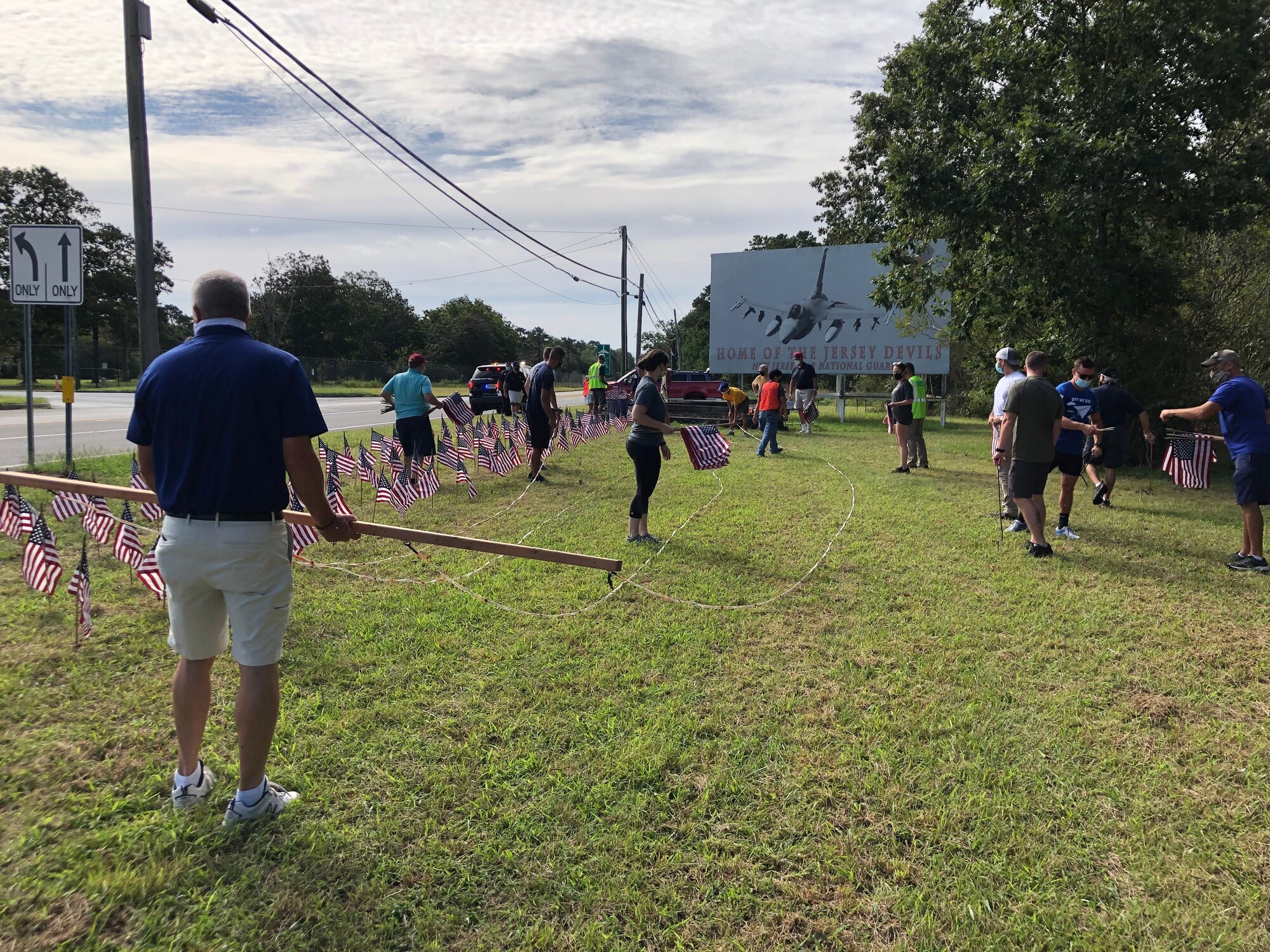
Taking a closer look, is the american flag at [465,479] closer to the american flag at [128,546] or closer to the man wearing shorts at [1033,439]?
the american flag at [128,546]

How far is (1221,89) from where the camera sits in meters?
11.2

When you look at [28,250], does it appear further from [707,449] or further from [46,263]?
[707,449]

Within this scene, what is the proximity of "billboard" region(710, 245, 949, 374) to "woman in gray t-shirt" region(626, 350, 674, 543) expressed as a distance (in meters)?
18.4

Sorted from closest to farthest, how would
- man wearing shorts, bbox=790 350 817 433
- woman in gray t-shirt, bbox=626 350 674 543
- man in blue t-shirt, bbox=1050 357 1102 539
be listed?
woman in gray t-shirt, bbox=626 350 674 543
man in blue t-shirt, bbox=1050 357 1102 539
man wearing shorts, bbox=790 350 817 433

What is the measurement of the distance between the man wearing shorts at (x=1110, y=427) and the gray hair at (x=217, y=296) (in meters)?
9.35

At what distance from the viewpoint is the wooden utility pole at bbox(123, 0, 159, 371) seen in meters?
7.55

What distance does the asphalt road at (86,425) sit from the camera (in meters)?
11.5

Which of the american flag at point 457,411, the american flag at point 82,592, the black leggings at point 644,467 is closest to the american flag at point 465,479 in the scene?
the american flag at point 457,411

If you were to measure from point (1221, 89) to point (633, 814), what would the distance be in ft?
47.4

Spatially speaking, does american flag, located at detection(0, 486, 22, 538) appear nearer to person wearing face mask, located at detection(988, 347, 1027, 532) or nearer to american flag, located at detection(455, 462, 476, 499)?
american flag, located at detection(455, 462, 476, 499)

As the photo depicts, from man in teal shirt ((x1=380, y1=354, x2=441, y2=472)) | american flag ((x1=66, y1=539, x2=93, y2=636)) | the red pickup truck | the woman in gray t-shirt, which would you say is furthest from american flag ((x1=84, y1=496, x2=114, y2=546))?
the red pickup truck

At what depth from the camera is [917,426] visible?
12.5 metres

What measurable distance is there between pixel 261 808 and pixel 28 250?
28.3ft

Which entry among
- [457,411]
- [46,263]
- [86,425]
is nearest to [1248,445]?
[457,411]
